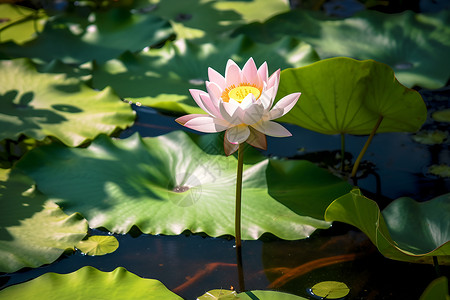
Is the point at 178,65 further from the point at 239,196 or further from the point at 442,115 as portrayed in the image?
the point at 442,115

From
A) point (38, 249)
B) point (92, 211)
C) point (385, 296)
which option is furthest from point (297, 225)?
point (38, 249)

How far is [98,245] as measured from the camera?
5.15 feet

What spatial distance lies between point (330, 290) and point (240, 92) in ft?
2.13

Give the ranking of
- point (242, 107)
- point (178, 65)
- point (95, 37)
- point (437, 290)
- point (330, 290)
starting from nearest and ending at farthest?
point (437, 290) → point (242, 107) → point (330, 290) → point (178, 65) → point (95, 37)

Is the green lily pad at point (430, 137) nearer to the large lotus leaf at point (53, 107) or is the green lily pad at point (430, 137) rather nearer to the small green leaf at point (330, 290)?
the small green leaf at point (330, 290)

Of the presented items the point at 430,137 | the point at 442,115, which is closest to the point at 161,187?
the point at 430,137

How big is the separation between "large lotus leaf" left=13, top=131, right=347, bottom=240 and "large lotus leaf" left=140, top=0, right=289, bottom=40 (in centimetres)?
114

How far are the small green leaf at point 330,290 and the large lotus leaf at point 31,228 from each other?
0.77m

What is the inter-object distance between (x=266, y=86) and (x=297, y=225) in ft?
1.75

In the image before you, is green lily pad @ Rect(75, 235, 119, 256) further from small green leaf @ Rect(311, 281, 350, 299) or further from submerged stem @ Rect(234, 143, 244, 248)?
small green leaf @ Rect(311, 281, 350, 299)

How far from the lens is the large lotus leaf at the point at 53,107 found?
194 centimetres

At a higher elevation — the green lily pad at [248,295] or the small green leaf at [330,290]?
the green lily pad at [248,295]

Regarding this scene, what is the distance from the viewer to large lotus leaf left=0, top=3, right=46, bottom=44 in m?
2.81

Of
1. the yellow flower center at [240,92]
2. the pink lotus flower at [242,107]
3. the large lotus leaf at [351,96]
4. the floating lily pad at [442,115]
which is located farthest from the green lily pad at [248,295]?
the floating lily pad at [442,115]
